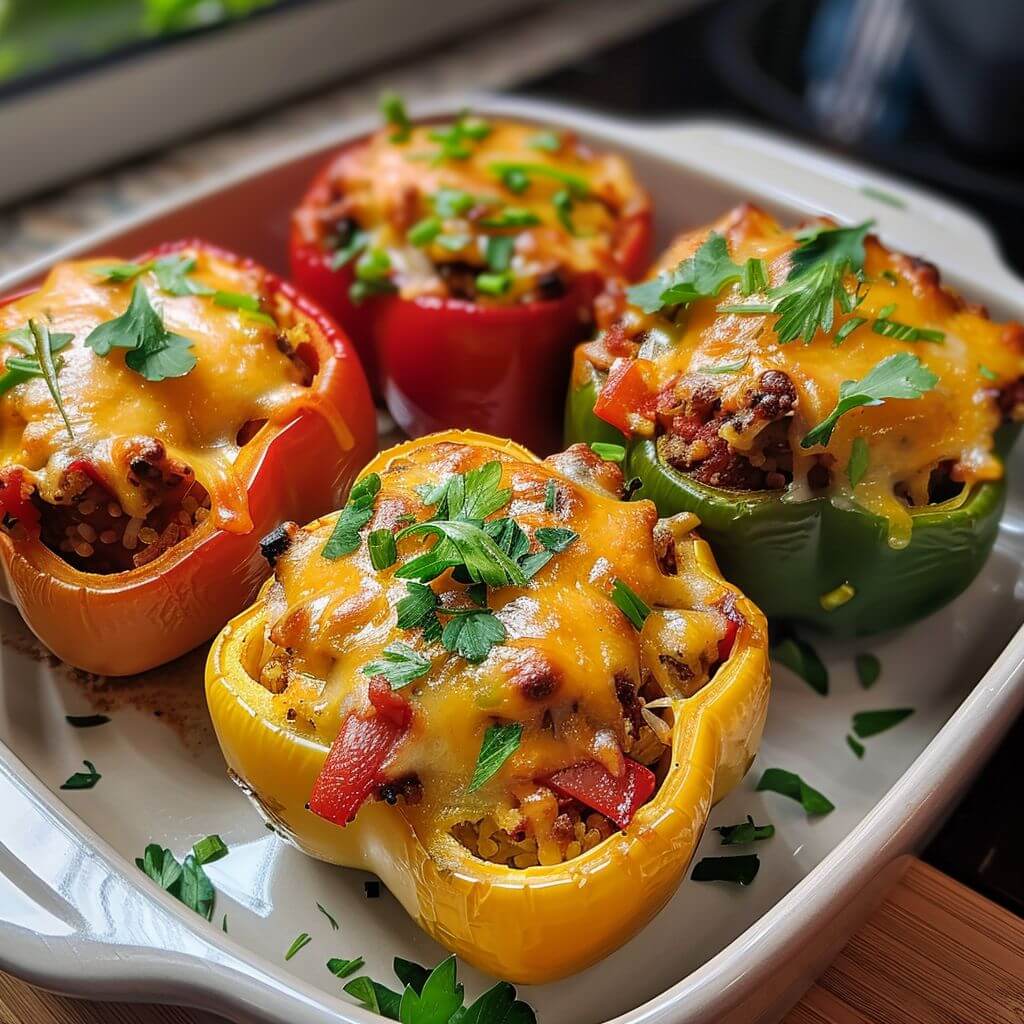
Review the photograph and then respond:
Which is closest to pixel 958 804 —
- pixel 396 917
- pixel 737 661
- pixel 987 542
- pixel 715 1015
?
pixel 987 542

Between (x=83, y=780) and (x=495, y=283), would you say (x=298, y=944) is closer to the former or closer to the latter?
(x=83, y=780)

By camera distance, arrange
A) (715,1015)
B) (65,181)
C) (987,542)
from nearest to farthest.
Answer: (715,1015)
(987,542)
(65,181)

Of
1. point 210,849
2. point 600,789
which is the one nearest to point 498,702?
point 600,789

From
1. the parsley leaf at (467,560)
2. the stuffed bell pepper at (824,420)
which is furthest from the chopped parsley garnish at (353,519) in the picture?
the stuffed bell pepper at (824,420)

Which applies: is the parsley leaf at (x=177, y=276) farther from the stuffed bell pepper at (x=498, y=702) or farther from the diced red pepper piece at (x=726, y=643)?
the diced red pepper piece at (x=726, y=643)

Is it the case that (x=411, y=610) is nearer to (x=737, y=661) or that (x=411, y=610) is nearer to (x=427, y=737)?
(x=427, y=737)

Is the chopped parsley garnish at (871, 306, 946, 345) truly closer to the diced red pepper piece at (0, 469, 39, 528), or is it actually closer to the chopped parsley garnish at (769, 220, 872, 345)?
the chopped parsley garnish at (769, 220, 872, 345)

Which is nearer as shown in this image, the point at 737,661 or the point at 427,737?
the point at 427,737
